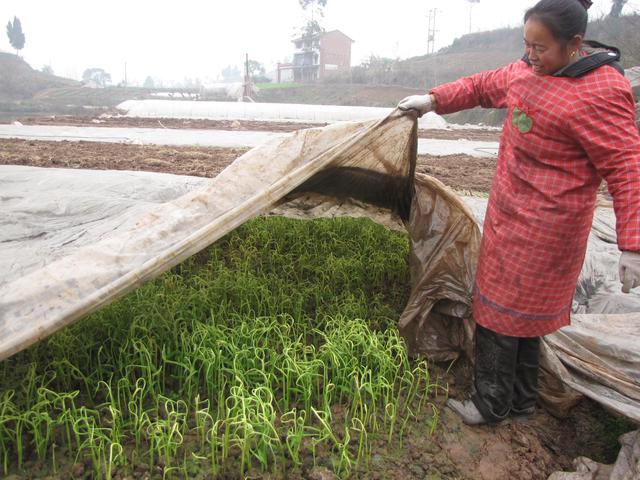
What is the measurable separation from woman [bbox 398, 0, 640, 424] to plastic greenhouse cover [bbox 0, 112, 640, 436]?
0.83 feet

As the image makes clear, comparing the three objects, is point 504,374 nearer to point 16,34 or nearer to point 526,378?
point 526,378

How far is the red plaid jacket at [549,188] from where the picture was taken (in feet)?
5.15

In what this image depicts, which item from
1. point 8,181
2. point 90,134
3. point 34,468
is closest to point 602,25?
point 90,134

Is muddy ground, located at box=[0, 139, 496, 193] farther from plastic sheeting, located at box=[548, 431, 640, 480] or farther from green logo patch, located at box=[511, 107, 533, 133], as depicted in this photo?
plastic sheeting, located at box=[548, 431, 640, 480]

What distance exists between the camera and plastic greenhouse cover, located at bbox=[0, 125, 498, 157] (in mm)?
10477

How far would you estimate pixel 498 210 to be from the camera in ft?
6.21

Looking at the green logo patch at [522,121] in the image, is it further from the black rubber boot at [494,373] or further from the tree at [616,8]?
the tree at [616,8]

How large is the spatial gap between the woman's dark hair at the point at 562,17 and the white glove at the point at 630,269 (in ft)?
2.38

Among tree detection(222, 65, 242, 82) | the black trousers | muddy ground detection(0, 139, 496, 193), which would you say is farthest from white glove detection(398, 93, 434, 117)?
tree detection(222, 65, 242, 82)

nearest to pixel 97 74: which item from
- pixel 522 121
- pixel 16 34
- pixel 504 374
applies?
pixel 16 34

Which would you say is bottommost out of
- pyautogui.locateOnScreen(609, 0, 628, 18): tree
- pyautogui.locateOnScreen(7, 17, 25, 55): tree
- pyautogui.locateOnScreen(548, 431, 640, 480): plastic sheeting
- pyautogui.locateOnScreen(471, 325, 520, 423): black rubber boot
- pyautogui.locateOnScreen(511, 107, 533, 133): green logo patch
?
pyautogui.locateOnScreen(548, 431, 640, 480): plastic sheeting

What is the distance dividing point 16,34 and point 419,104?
70324 millimetres

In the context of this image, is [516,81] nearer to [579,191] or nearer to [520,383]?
[579,191]

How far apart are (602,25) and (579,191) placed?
94.5ft
